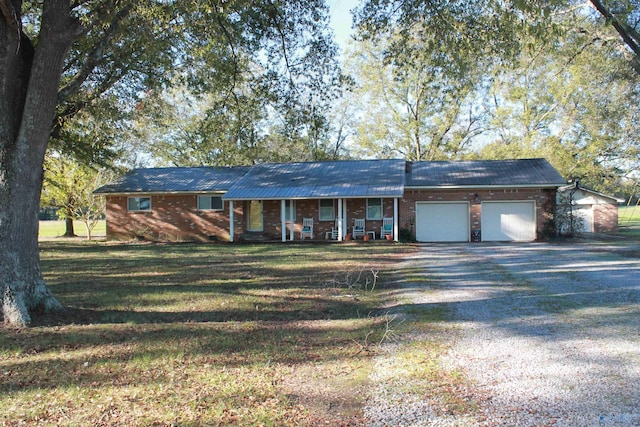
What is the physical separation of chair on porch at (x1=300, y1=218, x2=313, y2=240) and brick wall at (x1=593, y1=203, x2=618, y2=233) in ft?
56.7

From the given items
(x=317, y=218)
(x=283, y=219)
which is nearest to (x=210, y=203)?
(x=283, y=219)

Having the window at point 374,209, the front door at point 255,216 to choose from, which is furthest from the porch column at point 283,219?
the window at point 374,209

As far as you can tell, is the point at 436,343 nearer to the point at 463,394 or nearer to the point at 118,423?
the point at 463,394

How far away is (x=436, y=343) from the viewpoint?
5352mm

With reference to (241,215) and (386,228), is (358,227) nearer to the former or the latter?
(386,228)

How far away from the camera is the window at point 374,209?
2219 cm

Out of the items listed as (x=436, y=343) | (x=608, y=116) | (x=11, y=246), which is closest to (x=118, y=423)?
(x=436, y=343)

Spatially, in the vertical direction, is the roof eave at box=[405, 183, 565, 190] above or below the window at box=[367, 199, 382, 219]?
above

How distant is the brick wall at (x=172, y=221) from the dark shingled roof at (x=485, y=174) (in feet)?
29.8

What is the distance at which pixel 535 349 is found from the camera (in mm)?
5020

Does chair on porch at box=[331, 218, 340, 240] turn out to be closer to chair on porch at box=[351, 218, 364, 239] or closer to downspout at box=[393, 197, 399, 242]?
chair on porch at box=[351, 218, 364, 239]

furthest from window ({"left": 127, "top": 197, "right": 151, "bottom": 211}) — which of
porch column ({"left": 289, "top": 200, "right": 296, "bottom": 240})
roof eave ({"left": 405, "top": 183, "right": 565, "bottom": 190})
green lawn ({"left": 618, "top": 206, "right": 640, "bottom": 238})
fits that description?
green lawn ({"left": 618, "top": 206, "right": 640, "bottom": 238})

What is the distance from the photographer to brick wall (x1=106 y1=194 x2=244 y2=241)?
23875mm

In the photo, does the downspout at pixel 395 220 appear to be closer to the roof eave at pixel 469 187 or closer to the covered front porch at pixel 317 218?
the covered front porch at pixel 317 218
